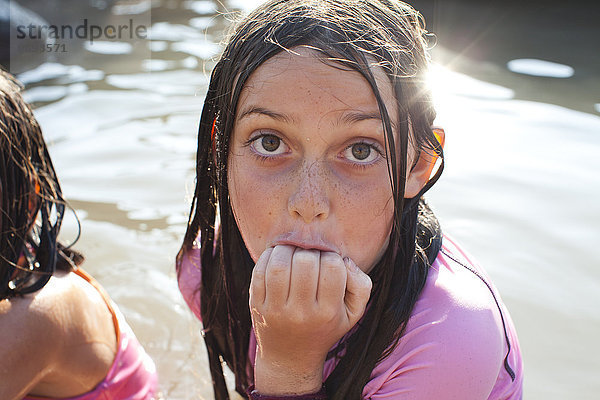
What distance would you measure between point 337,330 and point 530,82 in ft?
14.0

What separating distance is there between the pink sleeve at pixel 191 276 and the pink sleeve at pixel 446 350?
878mm

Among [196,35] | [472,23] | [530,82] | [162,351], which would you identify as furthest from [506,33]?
[162,351]

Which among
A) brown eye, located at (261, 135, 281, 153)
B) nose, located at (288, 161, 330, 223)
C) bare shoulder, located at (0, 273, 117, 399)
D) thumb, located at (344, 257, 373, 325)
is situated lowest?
bare shoulder, located at (0, 273, 117, 399)

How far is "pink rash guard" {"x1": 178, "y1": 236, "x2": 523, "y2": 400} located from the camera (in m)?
1.81

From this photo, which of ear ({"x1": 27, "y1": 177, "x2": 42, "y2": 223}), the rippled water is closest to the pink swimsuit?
ear ({"x1": 27, "y1": 177, "x2": 42, "y2": 223})

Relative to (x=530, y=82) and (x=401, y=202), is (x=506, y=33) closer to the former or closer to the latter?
(x=530, y=82)

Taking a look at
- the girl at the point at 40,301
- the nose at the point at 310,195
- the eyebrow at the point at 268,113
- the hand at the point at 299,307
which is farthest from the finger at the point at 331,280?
the girl at the point at 40,301

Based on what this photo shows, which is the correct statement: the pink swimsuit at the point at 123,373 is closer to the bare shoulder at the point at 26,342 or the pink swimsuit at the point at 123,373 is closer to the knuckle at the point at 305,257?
the bare shoulder at the point at 26,342

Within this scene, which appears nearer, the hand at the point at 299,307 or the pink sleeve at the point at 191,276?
the hand at the point at 299,307

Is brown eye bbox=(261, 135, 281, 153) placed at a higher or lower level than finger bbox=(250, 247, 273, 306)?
higher

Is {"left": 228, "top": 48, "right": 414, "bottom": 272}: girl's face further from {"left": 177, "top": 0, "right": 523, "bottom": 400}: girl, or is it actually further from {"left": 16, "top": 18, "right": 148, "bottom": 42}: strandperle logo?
{"left": 16, "top": 18, "right": 148, "bottom": 42}: strandperle logo

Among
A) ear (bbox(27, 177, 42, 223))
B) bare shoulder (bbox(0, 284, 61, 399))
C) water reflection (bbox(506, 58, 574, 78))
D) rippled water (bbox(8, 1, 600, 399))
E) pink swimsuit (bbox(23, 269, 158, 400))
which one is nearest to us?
bare shoulder (bbox(0, 284, 61, 399))

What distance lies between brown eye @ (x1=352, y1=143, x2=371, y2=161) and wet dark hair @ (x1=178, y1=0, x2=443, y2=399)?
58mm

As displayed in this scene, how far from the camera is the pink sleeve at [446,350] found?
1.81 meters
